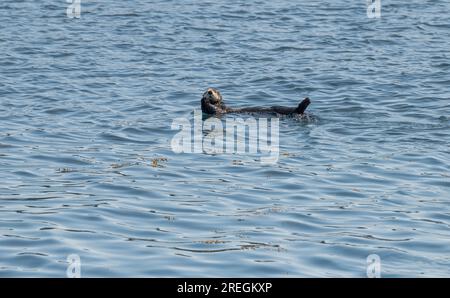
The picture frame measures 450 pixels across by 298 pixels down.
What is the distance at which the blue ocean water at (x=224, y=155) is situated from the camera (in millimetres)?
8258

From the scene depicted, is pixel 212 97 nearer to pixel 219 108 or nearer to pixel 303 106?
pixel 219 108

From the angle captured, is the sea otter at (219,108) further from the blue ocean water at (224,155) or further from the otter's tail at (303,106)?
the blue ocean water at (224,155)

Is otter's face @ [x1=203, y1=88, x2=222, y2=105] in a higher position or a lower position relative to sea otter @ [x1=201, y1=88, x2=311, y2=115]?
higher

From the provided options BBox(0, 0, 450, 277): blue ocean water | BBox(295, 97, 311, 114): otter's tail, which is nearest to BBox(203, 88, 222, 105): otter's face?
BBox(0, 0, 450, 277): blue ocean water

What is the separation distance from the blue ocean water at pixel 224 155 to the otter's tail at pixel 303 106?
251 millimetres

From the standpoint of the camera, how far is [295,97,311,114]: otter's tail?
13428 millimetres

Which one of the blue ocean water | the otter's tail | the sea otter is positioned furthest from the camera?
the sea otter

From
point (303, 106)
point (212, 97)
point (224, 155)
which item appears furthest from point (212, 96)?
point (224, 155)

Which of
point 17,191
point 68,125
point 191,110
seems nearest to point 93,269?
point 17,191

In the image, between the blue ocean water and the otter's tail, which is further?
the otter's tail

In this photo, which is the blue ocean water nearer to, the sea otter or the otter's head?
the sea otter

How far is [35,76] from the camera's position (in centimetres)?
1738

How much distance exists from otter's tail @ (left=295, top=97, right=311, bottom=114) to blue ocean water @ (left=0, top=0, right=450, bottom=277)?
0.25m
